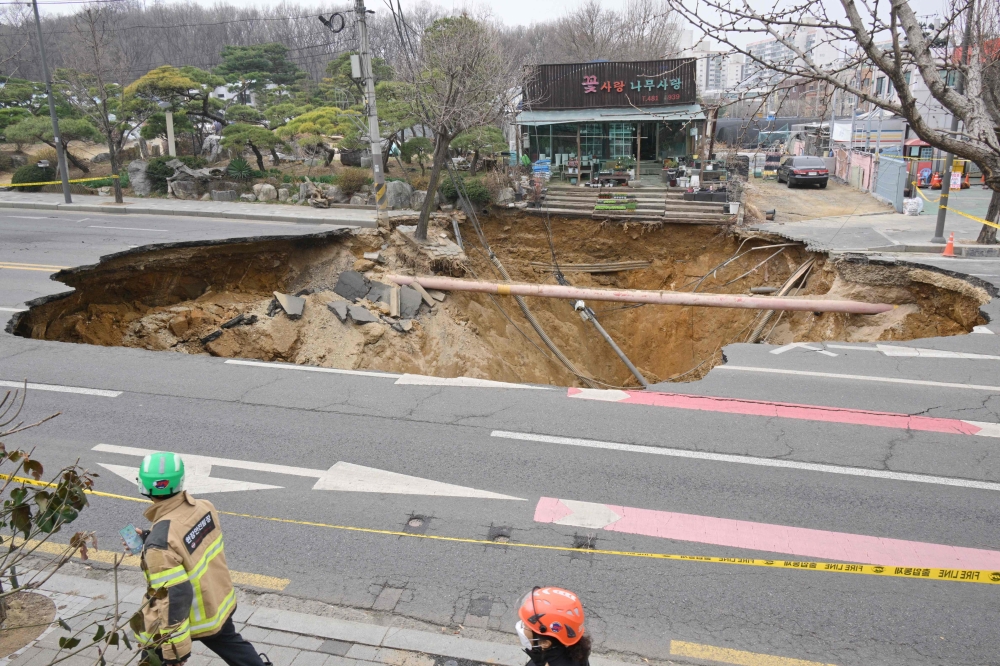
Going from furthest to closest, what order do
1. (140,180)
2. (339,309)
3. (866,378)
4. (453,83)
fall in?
(140,180) → (453,83) → (339,309) → (866,378)

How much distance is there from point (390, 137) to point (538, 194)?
6.43 meters

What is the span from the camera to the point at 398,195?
22.9 m

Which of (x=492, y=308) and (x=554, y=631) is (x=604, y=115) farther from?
(x=554, y=631)

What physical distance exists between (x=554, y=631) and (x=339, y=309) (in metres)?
10.4

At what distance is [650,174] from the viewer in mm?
27078

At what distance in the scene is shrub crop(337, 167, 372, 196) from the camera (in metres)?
24.3

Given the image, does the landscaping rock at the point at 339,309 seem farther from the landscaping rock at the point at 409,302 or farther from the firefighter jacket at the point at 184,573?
the firefighter jacket at the point at 184,573

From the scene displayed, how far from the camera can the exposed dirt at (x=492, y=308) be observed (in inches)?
498

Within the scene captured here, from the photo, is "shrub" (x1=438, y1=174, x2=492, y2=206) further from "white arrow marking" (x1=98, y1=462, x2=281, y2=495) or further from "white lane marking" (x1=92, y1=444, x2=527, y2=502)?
"white arrow marking" (x1=98, y1=462, x2=281, y2=495)

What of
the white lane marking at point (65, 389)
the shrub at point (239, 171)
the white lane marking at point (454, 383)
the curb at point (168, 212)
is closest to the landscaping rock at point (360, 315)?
the white lane marking at point (454, 383)

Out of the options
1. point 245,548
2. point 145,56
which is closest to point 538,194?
point 245,548

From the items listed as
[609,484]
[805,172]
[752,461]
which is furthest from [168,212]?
[805,172]

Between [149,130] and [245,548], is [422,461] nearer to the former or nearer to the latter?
[245,548]

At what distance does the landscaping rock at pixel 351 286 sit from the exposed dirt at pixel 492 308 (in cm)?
35
